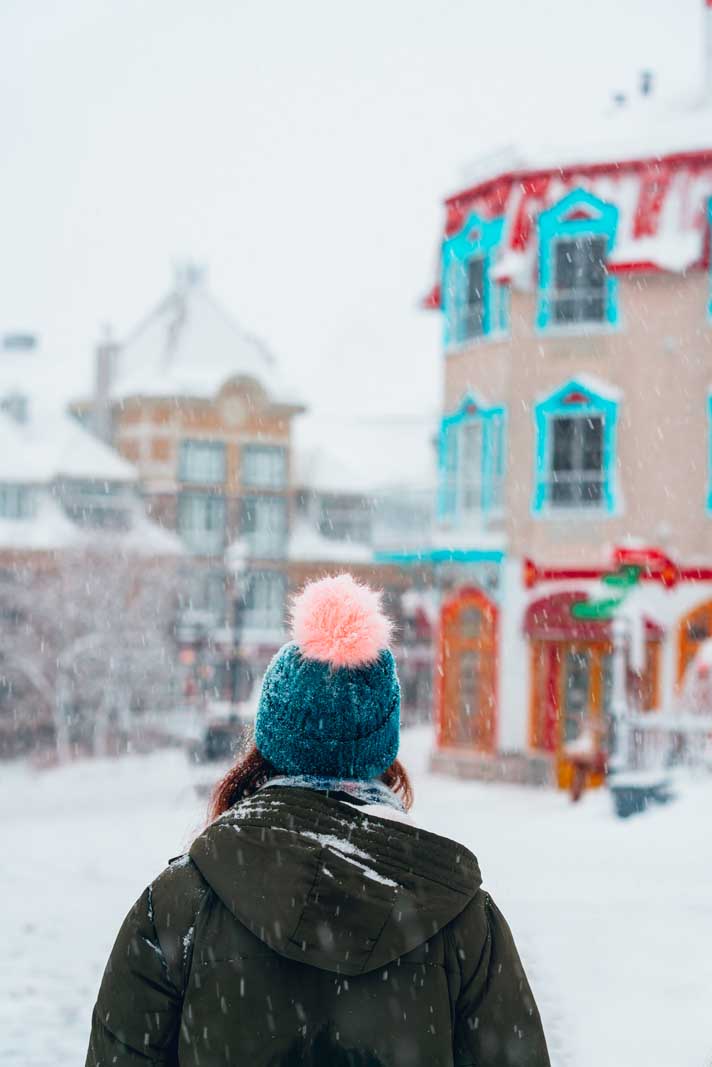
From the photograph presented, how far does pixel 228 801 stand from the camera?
247 cm

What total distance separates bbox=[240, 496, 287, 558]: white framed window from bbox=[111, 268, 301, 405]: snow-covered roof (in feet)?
9.76

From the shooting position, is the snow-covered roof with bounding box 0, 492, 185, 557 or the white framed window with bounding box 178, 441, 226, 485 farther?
the white framed window with bounding box 178, 441, 226, 485

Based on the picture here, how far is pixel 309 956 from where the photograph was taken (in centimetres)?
206

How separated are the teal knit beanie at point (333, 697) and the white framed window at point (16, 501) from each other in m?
34.0

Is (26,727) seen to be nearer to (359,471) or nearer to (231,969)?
(359,471)

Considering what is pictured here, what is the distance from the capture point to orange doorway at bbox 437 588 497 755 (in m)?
21.4

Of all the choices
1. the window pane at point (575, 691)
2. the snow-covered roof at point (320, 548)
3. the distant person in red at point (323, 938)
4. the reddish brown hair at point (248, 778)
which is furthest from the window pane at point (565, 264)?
the distant person in red at point (323, 938)

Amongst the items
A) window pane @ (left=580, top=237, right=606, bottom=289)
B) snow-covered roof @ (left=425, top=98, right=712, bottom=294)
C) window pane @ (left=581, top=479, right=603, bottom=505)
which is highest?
snow-covered roof @ (left=425, top=98, right=712, bottom=294)

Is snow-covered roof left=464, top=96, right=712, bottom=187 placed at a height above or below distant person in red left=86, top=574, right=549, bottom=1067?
above

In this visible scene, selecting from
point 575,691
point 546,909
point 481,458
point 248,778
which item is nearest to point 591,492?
point 481,458

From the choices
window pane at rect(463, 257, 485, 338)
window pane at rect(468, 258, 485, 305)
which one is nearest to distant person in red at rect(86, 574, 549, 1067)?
window pane at rect(463, 257, 485, 338)

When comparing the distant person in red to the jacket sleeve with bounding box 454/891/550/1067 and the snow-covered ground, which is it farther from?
the snow-covered ground

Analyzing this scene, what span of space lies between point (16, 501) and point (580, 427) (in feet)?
63.4

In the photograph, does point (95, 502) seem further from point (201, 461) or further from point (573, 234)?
point (573, 234)
